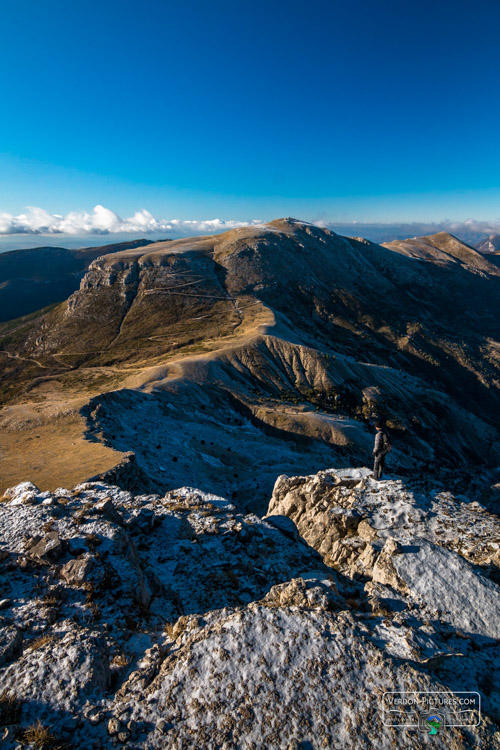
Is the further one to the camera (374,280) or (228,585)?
(374,280)

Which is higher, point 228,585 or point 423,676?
point 423,676

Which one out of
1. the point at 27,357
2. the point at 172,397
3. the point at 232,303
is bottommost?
the point at 27,357

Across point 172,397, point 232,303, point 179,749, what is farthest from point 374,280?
point 179,749

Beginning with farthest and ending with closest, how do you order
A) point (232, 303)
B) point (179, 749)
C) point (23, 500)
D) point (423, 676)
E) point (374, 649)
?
point (232, 303) < point (23, 500) < point (374, 649) < point (423, 676) < point (179, 749)

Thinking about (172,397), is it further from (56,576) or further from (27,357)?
(27,357)

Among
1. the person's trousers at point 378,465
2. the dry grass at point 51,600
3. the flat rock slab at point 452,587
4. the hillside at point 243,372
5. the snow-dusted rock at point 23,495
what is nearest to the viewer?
the dry grass at point 51,600

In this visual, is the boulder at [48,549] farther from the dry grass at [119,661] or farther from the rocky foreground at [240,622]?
the dry grass at [119,661]

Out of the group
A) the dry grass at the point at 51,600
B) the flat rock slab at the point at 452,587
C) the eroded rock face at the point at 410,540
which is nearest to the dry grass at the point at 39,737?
the dry grass at the point at 51,600
